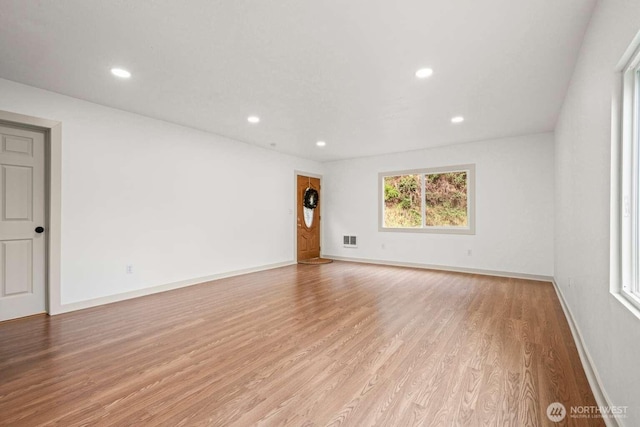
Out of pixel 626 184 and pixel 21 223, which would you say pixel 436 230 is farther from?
pixel 21 223

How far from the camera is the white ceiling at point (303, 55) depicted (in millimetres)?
2076

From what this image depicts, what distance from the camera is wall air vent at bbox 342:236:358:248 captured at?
7312mm

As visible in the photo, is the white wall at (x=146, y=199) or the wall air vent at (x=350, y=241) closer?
the white wall at (x=146, y=199)

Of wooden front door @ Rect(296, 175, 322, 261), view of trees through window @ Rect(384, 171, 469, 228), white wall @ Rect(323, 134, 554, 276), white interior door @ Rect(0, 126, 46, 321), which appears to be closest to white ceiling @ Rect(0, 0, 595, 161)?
white interior door @ Rect(0, 126, 46, 321)

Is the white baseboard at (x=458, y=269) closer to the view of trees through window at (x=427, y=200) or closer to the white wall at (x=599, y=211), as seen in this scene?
the view of trees through window at (x=427, y=200)

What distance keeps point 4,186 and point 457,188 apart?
693 cm

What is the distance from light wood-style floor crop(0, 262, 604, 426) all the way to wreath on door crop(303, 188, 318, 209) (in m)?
3.62

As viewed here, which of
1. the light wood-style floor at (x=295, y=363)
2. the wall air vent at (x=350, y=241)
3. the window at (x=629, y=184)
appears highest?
the window at (x=629, y=184)

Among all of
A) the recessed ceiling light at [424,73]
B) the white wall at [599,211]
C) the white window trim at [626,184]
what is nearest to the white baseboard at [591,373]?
the white wall at [599,211]

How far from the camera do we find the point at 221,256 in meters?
5.35

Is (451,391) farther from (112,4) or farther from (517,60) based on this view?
(112,4)

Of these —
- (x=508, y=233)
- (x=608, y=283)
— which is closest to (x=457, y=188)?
(x=508, y=233)

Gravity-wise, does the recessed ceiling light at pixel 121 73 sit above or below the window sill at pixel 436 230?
above

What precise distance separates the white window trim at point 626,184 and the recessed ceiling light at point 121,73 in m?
3.86
